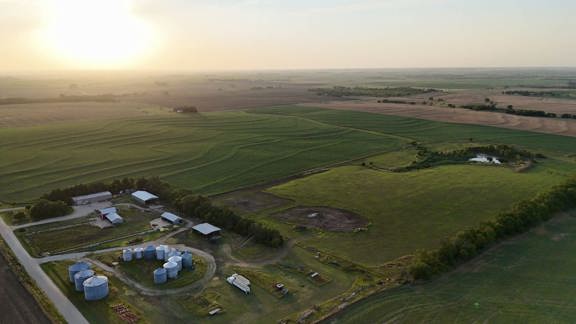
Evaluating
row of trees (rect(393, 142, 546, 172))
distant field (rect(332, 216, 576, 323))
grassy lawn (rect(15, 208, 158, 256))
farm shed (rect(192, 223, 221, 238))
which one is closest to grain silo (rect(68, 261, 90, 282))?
grassy lawn (rect(15, 208, 158, 256))

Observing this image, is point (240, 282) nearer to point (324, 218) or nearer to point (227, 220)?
→ point (227, 220)

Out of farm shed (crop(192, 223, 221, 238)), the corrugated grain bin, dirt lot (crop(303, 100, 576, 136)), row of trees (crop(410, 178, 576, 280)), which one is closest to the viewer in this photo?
row of trees (crop(410, 178, 576, 280))

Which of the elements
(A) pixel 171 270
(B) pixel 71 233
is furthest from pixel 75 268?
(B) pixel 71 233

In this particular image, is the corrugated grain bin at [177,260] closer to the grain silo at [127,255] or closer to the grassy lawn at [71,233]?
the grain silo at [127,255]

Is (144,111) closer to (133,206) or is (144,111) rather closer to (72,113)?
(72,113)

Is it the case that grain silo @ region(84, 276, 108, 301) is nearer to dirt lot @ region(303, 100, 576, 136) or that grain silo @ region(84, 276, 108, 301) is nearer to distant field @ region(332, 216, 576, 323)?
distant field @ region(332, 216, 576, 323)

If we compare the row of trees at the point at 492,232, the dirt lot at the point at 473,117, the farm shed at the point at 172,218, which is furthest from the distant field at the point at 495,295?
the dirt lot at the point at 473,117
